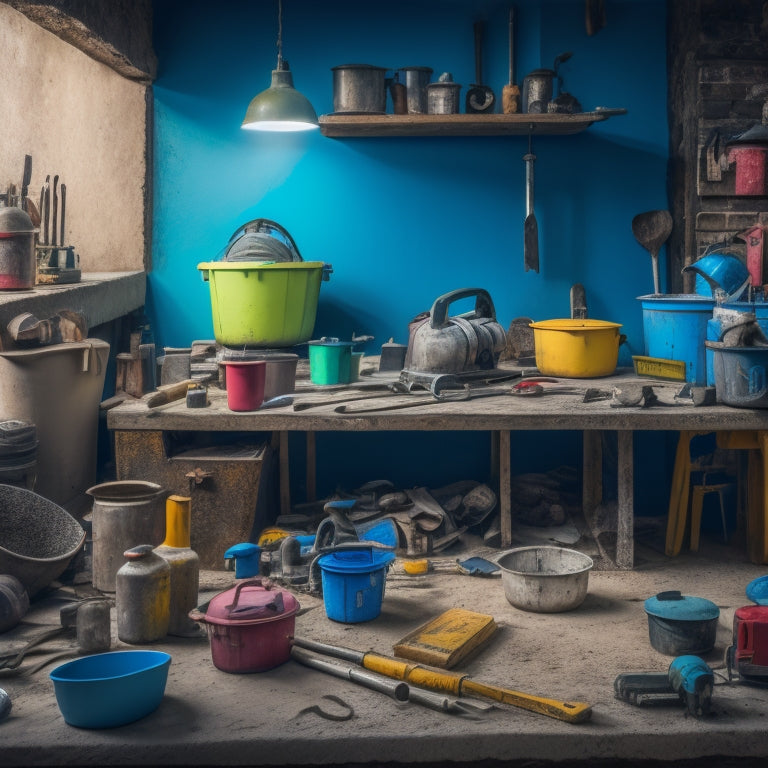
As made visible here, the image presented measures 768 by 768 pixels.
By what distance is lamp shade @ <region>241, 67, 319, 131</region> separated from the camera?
17.5ft

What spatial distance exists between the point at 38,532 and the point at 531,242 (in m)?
3.25

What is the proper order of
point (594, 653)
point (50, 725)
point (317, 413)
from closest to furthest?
point (50, 725), point (594, 653), point (317, 413)

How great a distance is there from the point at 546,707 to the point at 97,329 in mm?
3658

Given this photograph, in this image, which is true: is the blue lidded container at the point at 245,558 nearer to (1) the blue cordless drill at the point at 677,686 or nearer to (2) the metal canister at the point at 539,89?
(1) the blue cordless drill at the point at 677,686

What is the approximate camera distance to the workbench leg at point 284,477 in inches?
222

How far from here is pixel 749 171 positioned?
5516 mm

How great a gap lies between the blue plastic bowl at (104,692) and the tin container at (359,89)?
3.45 m

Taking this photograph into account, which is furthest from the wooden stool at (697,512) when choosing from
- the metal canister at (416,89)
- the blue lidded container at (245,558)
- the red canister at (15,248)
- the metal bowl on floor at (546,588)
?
the red canister at (15,248)

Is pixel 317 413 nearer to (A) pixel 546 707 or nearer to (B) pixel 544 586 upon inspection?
(B) pixel 544 586

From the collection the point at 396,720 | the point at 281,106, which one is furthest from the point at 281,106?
the point at 396,720

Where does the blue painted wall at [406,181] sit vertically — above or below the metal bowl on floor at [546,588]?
above

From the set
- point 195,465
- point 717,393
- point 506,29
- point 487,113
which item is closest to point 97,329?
point 195,465

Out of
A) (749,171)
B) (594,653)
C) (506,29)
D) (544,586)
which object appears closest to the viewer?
(594,653)

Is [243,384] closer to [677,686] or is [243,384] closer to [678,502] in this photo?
[678,502]
